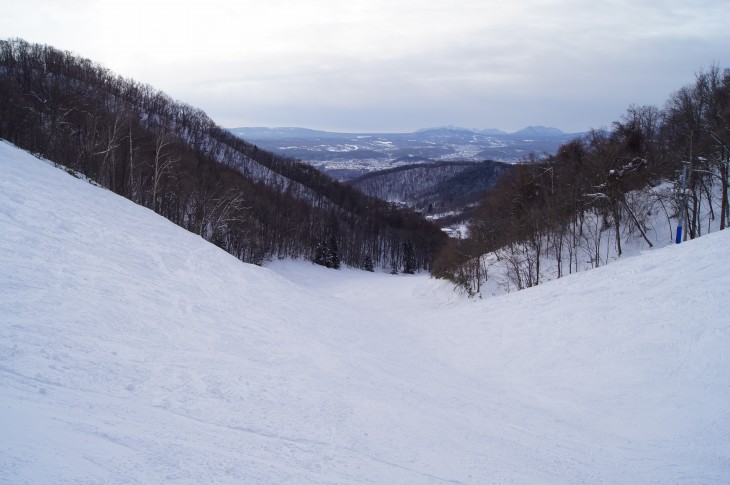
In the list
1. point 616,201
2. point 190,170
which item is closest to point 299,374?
point 616,201

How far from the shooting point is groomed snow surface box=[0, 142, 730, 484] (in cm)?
520

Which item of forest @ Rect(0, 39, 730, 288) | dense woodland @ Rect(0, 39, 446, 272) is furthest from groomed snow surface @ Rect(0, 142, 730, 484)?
dense woodland @ Rect(0, 39, 446, 272)

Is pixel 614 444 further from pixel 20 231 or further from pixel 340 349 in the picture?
pixel 20 231

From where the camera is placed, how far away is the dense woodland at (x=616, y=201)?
2778cm

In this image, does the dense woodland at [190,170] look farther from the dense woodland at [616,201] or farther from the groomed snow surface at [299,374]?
the dense woodland at [616,201]

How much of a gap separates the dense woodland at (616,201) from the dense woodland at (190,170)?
24302 millimetres

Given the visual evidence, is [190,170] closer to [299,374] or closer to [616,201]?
[616,201]

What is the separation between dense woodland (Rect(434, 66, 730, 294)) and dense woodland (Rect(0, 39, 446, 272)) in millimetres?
24302

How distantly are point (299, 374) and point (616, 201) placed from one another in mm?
29223

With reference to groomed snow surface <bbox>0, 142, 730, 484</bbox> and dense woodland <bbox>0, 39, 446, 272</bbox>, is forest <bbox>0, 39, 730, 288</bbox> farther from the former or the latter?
groomed snow surface <bbox>0, 142, 730, 484</bbox>

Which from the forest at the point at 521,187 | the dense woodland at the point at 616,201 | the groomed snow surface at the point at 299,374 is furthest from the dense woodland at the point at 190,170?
the dense woodland at the point at 616,201

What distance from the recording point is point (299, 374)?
9.12 metres

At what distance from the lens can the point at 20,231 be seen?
1077 centimetres

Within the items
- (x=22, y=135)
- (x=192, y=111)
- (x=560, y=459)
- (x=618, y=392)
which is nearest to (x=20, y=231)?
(x=560, y=459)
